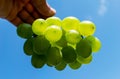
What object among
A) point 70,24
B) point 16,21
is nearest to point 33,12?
point 16,21

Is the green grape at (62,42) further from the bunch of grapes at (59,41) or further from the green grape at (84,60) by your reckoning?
the green grape at (84,60)

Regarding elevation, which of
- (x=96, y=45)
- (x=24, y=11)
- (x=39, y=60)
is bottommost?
(x=39, y=60)

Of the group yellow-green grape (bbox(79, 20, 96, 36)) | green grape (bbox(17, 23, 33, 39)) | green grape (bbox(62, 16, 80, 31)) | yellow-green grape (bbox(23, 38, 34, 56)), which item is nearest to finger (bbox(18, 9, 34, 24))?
green grape (bbox(17, 23, 33, 39))

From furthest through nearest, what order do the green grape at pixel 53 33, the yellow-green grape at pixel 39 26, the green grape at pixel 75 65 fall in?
the green grape at pixel 75 65 < the yellow-green grape at pixel 39 26 < the green grape at pixel 53 33

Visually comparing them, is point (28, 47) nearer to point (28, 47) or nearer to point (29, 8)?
point (28, 47)

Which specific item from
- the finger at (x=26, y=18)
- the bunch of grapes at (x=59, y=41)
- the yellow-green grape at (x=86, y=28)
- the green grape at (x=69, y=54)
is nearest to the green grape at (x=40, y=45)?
the bunch of grapes at (x=59, y=41)

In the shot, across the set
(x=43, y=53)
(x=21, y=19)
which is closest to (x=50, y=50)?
(x=43, y=53)

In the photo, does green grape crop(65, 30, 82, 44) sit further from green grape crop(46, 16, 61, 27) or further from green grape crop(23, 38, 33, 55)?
green grape crop(23, 38, 33, 55)
